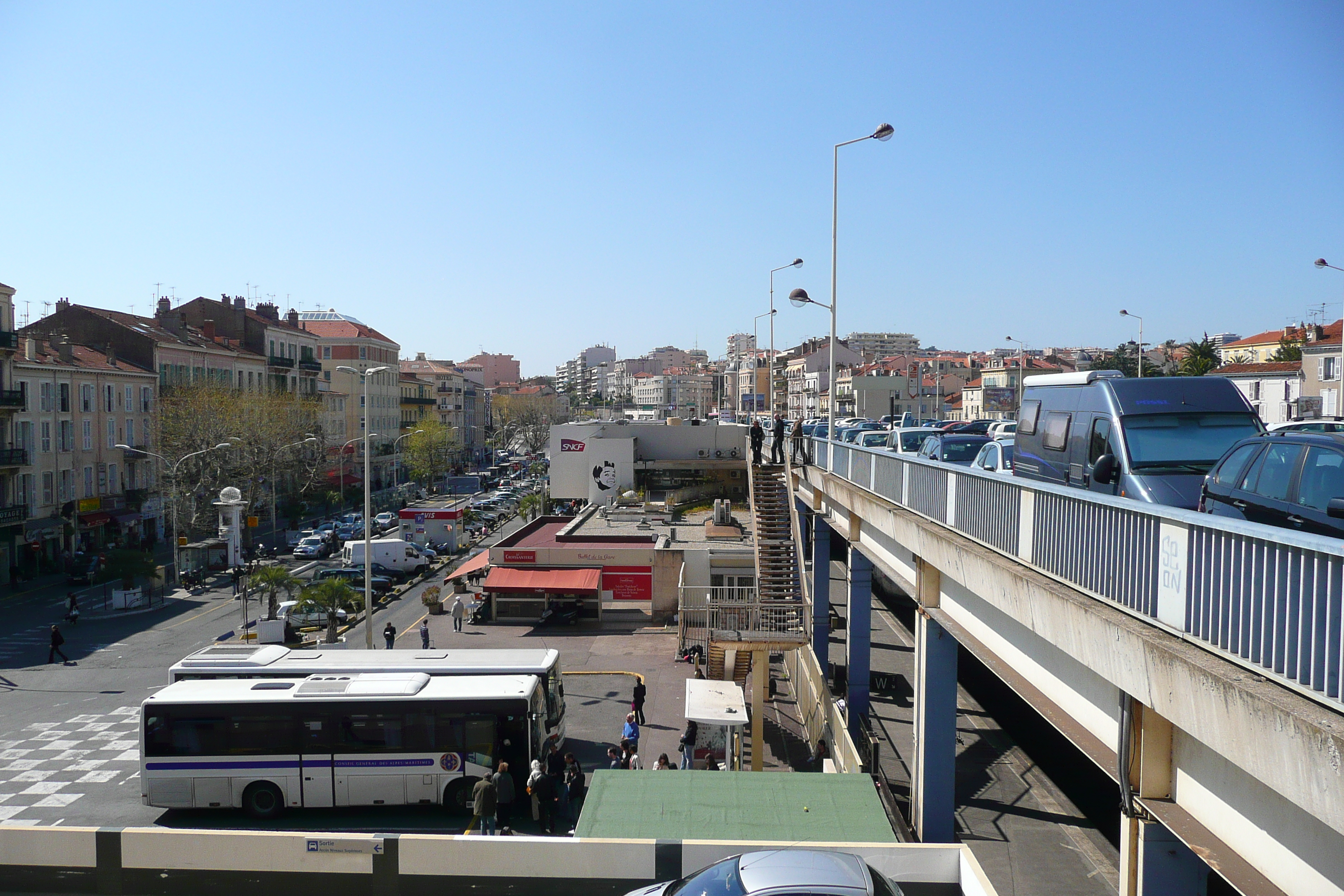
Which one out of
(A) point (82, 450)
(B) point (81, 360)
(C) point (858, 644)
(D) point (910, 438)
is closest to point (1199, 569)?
(C) point (858, 644)

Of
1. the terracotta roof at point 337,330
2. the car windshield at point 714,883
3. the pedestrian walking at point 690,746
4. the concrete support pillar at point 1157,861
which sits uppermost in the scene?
the terracotta roof at point 337,330

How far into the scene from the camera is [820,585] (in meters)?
24.7

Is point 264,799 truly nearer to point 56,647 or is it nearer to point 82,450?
point 56,647

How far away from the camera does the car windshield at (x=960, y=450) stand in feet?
58.1

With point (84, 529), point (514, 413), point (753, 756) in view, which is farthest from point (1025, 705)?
point (514, 413)

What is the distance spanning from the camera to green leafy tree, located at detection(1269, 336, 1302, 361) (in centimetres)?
6328

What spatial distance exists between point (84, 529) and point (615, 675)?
113 ft

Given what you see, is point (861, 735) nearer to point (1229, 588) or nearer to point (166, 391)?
point (1229, 588)

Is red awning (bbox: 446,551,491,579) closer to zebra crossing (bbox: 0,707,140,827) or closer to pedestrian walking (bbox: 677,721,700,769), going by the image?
zebra crossing (bbox: 0,707,140,827)

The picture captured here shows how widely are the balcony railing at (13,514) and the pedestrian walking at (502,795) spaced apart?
116 ft

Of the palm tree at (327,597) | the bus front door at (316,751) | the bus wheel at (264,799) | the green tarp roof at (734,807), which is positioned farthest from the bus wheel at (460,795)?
the palm tree at (327,597)

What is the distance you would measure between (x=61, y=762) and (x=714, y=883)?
51.3ft

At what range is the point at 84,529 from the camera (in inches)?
1801

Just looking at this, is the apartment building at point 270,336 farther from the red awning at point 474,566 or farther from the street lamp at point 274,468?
the red awning at point 474,566
